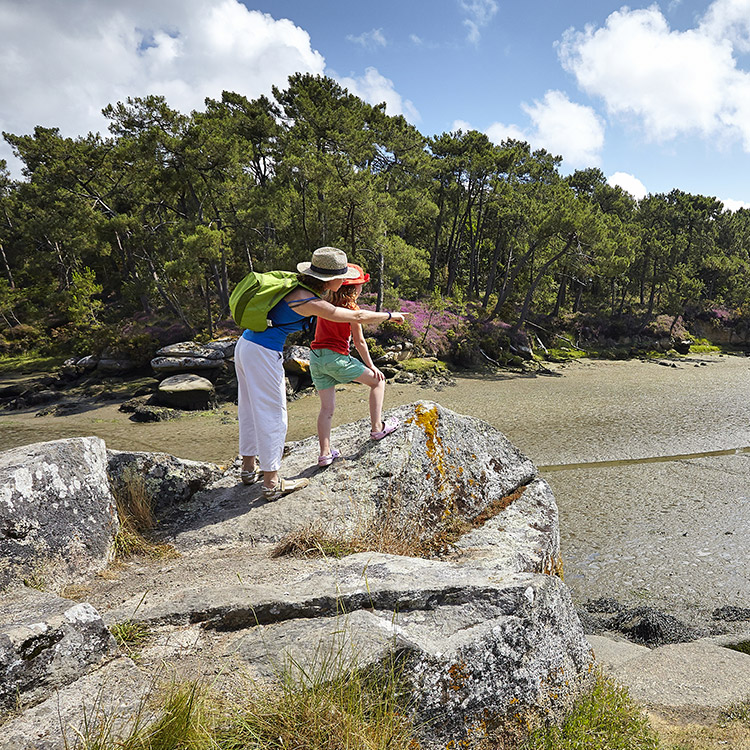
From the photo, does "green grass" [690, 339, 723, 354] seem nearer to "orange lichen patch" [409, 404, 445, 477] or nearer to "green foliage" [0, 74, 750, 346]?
"green foliage" [0, 74, 750, 346]

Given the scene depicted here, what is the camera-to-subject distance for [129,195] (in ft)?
94.9

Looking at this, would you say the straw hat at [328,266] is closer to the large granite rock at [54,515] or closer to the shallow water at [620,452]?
the large granite rock at [54,515]

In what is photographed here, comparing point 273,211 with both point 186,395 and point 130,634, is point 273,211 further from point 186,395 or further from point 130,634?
point 130,634

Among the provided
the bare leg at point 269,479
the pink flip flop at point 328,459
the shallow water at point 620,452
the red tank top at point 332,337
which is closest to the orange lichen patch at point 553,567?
the shallow water at point 620,452

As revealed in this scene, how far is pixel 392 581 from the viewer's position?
2842 millimetres

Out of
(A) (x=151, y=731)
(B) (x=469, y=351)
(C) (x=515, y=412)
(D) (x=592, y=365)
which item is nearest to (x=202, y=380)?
(C) (x=515, y=412)

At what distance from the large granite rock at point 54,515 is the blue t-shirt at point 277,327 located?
1.62 meters

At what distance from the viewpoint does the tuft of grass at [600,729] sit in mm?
2408

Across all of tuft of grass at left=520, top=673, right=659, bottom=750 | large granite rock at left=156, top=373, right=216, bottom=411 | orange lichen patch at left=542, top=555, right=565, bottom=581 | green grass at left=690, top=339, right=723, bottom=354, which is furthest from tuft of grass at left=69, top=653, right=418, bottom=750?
green grass at left=690, top=339, right=723, bottom=354

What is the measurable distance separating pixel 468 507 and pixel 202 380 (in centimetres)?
1417

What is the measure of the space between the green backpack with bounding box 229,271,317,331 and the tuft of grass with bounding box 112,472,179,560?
1.84 metres

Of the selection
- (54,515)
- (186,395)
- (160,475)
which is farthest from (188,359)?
(54,515)

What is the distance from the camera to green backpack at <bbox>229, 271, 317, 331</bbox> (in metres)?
3.96

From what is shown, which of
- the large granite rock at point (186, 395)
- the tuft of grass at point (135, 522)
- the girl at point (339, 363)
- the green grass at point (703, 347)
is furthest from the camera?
the green grass at point (703, 347)
